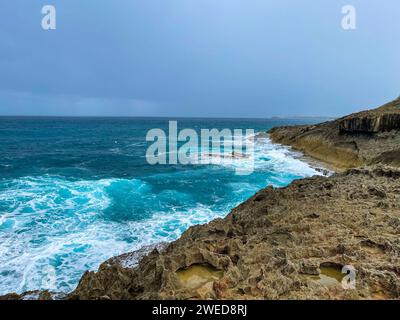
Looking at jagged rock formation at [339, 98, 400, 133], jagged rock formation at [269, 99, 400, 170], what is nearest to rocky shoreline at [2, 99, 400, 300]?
jagged rock formation at [269, 99, 400, 170]

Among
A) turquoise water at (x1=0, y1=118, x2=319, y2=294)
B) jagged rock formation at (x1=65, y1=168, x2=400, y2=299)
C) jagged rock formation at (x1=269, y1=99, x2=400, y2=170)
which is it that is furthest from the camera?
jagged rock formation at (x1=269, y1=99, x2=400, y2=170)

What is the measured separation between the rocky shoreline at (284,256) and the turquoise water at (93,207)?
6.76 feet

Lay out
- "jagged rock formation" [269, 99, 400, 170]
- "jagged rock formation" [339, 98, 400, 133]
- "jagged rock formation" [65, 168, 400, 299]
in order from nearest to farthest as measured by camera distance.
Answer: "jagged rock formation" [65, 168, 400, 299] → "jagged rock formation" [269, 99, 400, 170] → "jagged rock formation" [339, 98, 400, 133]

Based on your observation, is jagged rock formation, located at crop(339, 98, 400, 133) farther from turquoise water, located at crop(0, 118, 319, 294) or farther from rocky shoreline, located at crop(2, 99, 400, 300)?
rocky shoreline, located at crop(2, 99, 400, 300)

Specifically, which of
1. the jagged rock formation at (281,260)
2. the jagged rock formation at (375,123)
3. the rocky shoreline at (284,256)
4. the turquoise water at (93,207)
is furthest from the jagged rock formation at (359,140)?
the jagged rock formation at (281,260)

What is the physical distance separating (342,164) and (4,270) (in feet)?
93.9

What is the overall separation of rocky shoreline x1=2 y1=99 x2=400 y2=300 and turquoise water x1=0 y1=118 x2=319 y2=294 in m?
2.06

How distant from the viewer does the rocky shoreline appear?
5445mm

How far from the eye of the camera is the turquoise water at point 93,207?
35.5 ft

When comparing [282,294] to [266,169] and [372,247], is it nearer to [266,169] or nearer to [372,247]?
[372,247]

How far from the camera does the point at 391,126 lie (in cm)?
2867
